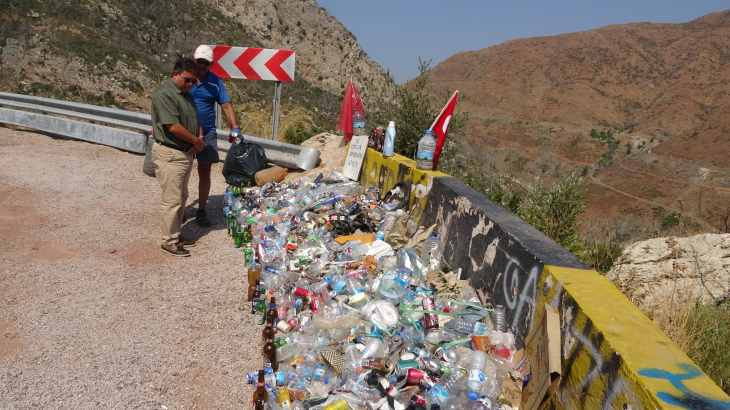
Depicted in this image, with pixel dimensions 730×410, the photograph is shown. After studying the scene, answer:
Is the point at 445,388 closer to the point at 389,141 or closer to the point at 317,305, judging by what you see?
the point at 317,305

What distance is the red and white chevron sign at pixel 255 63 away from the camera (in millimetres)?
8242

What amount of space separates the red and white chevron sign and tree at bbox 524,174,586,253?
16.0 ft

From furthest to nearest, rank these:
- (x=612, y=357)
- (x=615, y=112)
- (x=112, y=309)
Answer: (x=615, y=112) → (x=112, y=309) → (x=612, y=357)

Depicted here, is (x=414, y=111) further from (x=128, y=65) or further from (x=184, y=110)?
(x=128, y=65)

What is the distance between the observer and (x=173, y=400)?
292 cm

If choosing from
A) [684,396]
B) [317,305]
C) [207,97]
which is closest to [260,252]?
[317,305]

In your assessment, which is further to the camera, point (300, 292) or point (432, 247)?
point (432, 247)

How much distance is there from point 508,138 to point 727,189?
3746cm

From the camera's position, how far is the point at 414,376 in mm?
2924

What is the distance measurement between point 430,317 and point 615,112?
296ft

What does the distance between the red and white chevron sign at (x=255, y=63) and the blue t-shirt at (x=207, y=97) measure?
2.43 meters

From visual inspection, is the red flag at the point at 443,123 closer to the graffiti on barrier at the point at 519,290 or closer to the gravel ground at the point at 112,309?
the graffiti on barrier at the point at 519,290

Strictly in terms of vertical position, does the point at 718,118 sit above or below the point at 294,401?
above

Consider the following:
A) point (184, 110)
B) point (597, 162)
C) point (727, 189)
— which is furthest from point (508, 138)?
point (184, 110)
